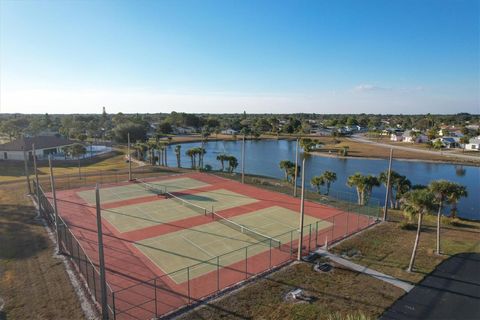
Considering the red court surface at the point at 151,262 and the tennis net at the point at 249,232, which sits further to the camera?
the tennis net at the point at 249,232

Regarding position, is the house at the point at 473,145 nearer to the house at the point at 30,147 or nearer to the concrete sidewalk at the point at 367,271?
the concrete sidewalk at the point at 367,271

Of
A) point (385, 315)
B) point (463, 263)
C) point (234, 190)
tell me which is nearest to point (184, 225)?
point (234, 190)

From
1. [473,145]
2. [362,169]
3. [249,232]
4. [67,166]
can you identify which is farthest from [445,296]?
[473,145]

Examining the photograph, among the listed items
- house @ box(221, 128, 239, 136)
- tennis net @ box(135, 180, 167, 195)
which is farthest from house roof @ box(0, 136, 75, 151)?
house @ box(221, 128, 239, 136)

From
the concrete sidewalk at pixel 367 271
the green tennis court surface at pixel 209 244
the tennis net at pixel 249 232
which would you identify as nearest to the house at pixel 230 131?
the tennis net at pixel 249 232

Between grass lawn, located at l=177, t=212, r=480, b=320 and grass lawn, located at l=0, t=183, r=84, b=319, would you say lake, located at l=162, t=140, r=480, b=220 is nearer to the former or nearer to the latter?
grass lawn, located at l=177, t=212, r=480, b=320

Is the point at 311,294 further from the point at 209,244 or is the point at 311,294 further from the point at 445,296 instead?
Answer: the point at 209,244

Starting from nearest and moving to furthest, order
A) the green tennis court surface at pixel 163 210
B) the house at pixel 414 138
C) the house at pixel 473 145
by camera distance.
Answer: the green tennis court surface at pixel 163 210
the house at pixel 473 145
the house at pixel 414 138

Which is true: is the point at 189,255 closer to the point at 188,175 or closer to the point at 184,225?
the point at 184,225
